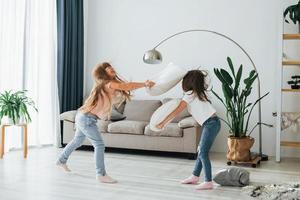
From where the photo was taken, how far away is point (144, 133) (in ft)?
18.2

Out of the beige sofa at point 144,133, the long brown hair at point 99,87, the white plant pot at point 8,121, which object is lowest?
the beige sofa at point 144,133

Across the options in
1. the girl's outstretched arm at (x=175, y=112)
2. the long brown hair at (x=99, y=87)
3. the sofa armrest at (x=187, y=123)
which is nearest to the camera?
the girl's outstretched arm at (x=175, y=112)

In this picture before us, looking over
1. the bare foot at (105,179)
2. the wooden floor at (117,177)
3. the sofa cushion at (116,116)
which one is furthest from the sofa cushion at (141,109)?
the bare foot at (105,179)

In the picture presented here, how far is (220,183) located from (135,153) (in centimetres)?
197

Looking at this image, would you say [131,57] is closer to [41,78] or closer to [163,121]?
[41,78]

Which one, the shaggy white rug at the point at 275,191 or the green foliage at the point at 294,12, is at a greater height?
the green foliage at the point at 294,12

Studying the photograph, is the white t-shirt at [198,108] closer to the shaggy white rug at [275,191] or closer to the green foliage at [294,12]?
the shaggy white rug at [275,191]

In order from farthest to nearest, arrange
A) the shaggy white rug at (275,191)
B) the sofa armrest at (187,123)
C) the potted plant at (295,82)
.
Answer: the potted plant at (295,82), the sofa armrest at (187,123), the shaggy white rug at (275,191)

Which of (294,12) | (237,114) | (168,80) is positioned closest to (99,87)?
(168,80)

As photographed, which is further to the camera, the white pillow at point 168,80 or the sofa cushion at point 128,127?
the sofa cushion at point 128,127

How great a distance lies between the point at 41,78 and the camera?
245 inches

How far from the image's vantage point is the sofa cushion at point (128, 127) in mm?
5547

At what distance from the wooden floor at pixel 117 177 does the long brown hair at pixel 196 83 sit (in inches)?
35.4

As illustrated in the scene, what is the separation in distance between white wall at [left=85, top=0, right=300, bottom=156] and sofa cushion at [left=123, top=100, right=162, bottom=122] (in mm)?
356
